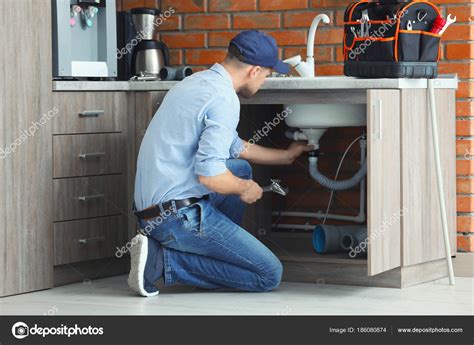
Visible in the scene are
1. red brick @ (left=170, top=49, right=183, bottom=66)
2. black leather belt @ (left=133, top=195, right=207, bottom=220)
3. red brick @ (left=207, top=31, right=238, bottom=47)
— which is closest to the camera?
black leather belt @ (left=133, top=195, right=207, bottom=220)

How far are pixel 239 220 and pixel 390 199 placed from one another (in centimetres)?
60

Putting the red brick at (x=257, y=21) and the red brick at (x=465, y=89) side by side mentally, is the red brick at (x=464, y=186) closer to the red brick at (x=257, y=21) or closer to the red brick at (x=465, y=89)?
the red brick at (x=465, y=89)

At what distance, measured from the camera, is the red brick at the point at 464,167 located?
13.8 ft

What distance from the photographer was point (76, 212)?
4.04 meters

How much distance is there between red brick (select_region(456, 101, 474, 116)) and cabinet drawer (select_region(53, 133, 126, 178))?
1313 millimetres

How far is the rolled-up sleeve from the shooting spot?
356 centimetres

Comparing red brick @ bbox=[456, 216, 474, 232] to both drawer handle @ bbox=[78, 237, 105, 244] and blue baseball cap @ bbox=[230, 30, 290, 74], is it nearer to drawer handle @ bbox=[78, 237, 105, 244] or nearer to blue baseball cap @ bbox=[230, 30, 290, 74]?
blue baseball cap @ bbox=[230, 30, 290, 74]

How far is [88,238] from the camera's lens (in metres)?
4.08

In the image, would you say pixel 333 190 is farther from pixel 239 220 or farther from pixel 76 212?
pixel 76 212

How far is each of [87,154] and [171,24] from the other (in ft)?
3.32

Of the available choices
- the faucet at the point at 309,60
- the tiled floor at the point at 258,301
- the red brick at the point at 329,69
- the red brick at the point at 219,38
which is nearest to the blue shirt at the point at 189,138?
the tiled floor at the point at 258,301

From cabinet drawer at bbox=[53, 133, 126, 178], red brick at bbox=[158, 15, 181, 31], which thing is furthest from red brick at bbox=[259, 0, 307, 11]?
cabinet drawer at bbox=[53, 133, 126, 178]

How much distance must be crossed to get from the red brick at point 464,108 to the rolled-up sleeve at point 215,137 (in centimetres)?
104
